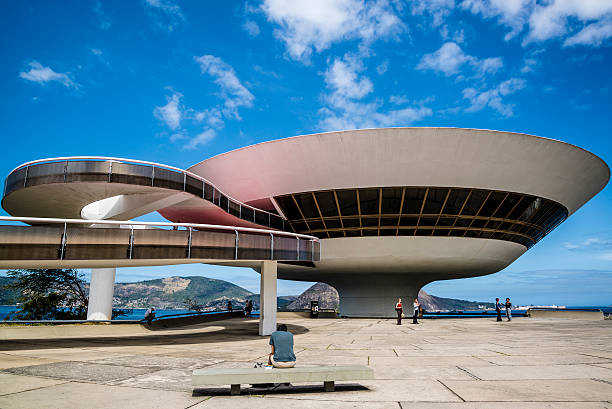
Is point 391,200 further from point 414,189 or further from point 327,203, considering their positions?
point 327,203

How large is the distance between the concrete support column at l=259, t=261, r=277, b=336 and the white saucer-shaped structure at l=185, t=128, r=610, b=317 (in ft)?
31.1

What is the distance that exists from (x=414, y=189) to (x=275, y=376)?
72.2ft

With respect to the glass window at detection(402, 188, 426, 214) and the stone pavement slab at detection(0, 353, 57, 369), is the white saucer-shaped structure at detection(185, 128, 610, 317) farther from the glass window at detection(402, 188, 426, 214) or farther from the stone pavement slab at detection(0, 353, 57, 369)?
the stone pavement slab at detection(0, 353, 57, 369)

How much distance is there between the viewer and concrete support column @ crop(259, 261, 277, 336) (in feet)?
61.9

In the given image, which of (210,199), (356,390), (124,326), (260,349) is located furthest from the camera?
(210,199)

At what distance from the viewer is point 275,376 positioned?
21.4 ft

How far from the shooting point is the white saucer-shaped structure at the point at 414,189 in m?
25.3

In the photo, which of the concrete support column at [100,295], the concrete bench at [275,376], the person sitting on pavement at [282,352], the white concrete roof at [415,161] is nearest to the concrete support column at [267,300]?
the white concrete roof at [415,161]

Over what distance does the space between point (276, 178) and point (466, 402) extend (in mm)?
22980

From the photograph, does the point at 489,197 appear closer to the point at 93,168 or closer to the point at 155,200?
the point at 155,200

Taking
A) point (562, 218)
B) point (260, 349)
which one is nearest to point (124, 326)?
point (260, 349)

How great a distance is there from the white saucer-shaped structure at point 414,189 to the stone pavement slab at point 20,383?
2015 centimetres

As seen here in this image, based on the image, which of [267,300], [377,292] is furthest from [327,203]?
[377,292]

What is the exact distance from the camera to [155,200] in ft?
74.5
